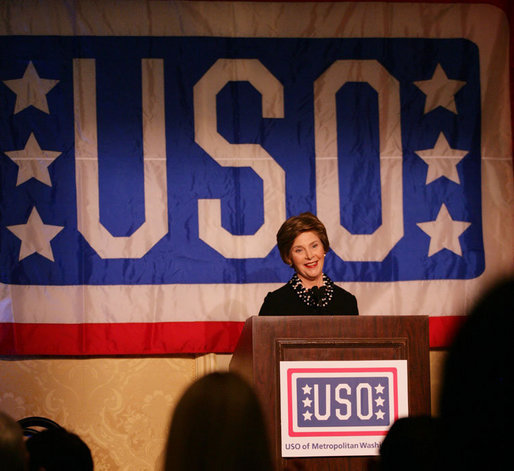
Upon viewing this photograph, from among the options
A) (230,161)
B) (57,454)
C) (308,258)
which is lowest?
(57,454)

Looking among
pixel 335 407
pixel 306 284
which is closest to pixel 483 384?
pixel 335 407

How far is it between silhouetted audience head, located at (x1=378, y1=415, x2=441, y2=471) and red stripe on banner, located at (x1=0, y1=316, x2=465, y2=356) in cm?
228

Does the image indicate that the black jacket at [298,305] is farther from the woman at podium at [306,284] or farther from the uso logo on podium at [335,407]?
the uso logo on podium at [335,407]

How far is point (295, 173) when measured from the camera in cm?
345

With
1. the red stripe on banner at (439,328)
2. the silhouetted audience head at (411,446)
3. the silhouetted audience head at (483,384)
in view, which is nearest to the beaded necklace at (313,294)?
the red stripe on banner at (439,328)

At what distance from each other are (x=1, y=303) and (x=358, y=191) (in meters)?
1.85

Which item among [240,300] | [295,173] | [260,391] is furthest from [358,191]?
[260,391]

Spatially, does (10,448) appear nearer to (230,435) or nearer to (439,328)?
(230,435)

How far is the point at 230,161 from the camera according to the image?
343 centimetres

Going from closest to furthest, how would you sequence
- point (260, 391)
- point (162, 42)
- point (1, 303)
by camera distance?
point (260, 391)
point (1, 303)
point (162, 42)

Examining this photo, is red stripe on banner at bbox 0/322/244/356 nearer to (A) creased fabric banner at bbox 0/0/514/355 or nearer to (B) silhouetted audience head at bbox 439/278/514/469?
(A) creased fabric banner at bbox 0/0/514/355

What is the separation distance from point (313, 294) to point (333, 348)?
3.07 feet

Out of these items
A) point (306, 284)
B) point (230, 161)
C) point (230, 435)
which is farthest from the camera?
point (230, 161)

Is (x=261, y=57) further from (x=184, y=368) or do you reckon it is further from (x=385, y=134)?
(x=184, y=368)
